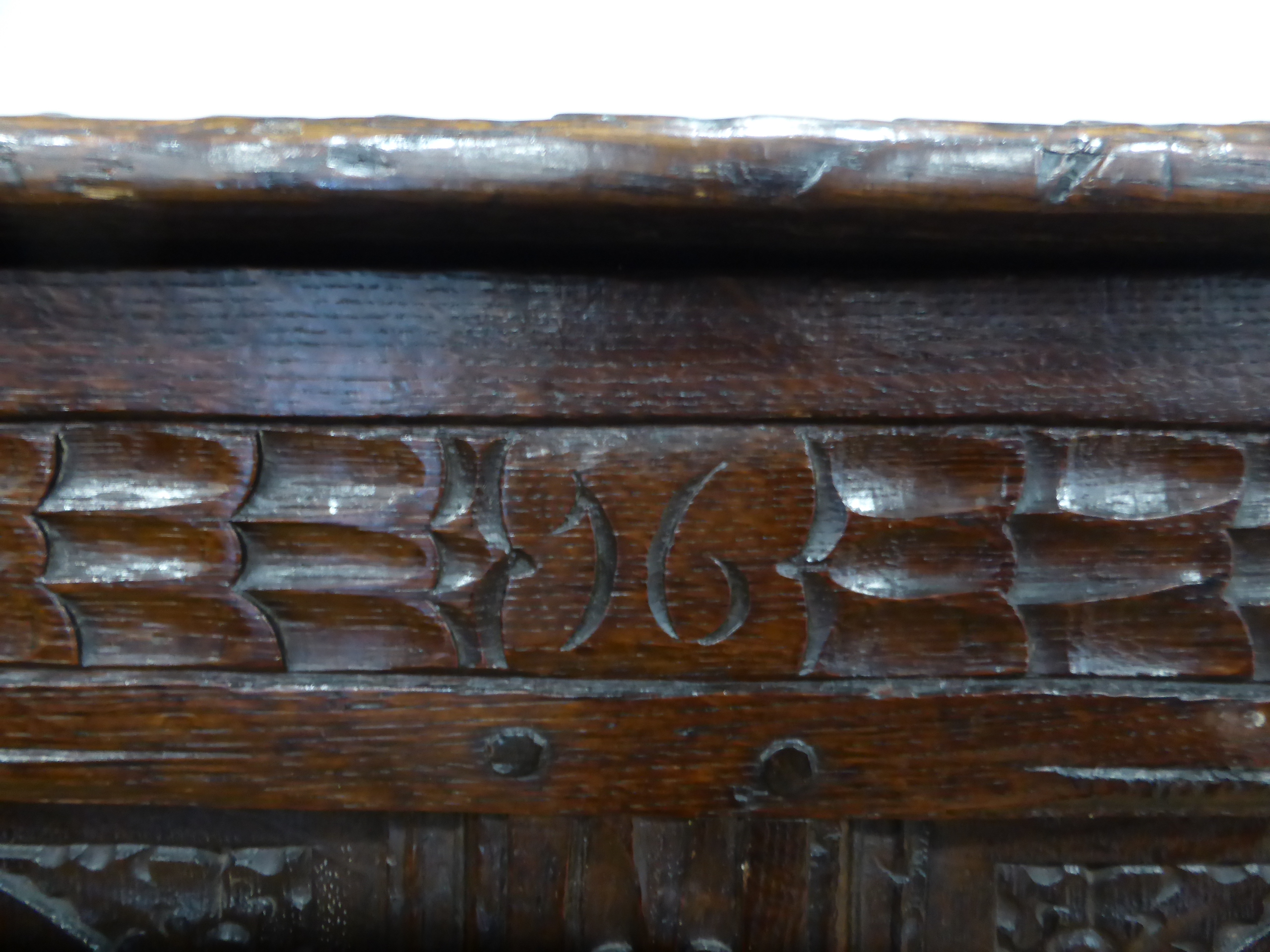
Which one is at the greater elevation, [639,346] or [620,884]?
[639,346]

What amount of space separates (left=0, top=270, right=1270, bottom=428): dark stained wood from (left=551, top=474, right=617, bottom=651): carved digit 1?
0.16 ft

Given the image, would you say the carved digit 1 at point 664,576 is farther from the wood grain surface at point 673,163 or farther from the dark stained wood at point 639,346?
the wood grain surface at point 673,163

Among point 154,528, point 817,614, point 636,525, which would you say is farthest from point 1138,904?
point 154,528

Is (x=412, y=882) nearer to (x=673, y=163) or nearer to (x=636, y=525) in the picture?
(x=636, y=525)

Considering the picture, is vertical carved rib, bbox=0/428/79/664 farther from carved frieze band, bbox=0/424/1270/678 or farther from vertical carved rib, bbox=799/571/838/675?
vertical carved rib, bbox=799/571/838/675

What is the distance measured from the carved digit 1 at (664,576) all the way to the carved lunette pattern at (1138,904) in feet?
0.80

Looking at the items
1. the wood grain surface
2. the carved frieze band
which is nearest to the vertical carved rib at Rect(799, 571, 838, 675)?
the carved frieze band

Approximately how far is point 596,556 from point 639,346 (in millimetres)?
121

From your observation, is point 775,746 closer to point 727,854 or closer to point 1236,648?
point 727,854

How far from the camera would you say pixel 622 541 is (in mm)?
497

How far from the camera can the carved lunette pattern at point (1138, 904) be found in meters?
0.55

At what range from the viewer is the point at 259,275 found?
0.49 m

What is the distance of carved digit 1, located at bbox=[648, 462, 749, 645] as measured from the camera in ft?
1.63

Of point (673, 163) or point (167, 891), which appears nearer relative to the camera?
point (673, 163)
